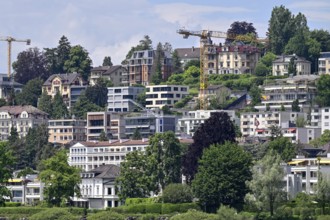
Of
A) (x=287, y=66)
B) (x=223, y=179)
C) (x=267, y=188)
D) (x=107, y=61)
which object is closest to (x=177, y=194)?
(x=223, y=179)

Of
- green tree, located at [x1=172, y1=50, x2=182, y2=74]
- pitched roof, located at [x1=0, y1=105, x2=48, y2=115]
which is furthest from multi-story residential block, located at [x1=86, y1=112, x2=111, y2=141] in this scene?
green tree, located at [x1=172, y1=50, x2=182, y2=74]

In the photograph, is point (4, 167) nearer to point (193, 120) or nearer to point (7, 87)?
point (193, 120)

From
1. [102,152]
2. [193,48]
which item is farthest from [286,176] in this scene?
[193,48]

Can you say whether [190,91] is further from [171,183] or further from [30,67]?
[171,183]

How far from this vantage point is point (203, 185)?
318 feet

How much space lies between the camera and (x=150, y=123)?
155 m

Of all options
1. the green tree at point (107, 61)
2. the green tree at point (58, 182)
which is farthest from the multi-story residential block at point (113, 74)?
the green tree at point (58, 182)

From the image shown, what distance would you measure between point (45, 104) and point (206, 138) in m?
70.9

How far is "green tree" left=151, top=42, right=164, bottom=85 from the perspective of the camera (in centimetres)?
17525

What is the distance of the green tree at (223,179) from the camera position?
95875mm

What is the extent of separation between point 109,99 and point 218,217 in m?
82.1

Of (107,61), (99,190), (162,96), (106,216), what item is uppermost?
(107,61)

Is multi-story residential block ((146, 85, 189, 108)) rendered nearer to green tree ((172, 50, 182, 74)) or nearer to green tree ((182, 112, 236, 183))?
green tree ((172, 50, 182, 74))

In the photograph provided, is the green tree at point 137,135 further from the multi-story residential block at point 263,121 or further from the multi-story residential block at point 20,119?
the multi-story residential block at point 20,119
